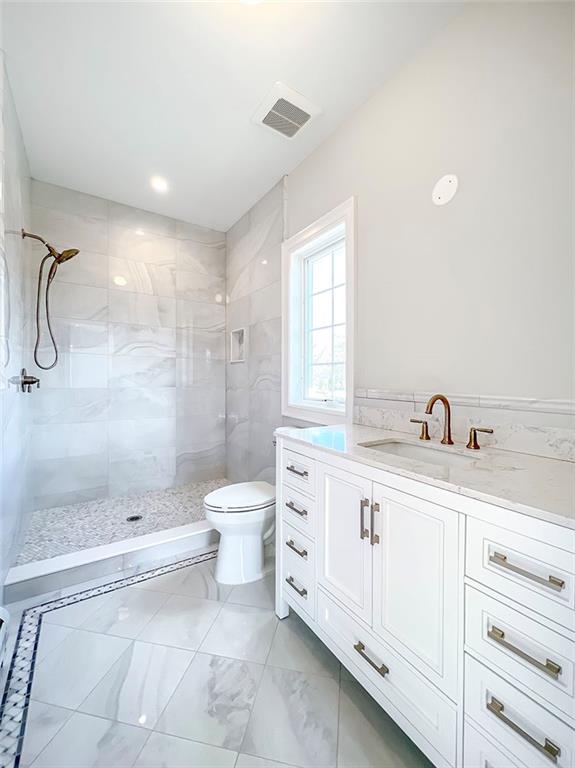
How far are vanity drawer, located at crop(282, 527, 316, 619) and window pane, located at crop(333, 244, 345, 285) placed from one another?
1544 mm

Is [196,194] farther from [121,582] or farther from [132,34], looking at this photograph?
[121,582]

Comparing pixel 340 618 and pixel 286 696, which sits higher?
pixel 340 618

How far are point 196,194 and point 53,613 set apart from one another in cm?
293

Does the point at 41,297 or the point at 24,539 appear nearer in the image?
the point at 24,539

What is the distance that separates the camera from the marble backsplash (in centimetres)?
100

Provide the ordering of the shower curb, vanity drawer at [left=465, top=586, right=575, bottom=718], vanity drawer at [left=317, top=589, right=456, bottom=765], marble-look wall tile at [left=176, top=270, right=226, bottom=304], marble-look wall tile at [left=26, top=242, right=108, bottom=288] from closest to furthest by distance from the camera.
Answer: vanity drawer at [left=465, top=586, right=575, bottom=718] → vanity drawer at [left=317, top=589, right=456, bottom=765] → the shower curb → marble-look wall tile at [left=26, top=242, right=108, bottom=288] → marble-look wall tile at [left=176, top=270, right=226, bottom=304]

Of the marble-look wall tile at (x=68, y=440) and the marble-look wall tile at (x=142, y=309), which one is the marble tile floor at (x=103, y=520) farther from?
the marble-look wall tile at (x=142, y=309)

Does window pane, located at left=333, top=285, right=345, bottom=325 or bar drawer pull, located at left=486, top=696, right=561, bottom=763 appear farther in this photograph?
window pane, located at left=333, top=285, right=345, bottom=325

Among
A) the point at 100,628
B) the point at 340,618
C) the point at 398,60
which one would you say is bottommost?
the point at 100,628

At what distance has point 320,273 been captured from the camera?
2232 mm

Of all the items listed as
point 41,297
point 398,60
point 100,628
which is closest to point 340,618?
point 100,628

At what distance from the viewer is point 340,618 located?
1.12m

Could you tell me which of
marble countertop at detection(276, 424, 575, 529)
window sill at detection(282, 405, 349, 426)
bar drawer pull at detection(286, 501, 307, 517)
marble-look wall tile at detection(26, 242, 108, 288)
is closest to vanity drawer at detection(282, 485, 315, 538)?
bar drawer pull at detection(286, 501, 307, 517)

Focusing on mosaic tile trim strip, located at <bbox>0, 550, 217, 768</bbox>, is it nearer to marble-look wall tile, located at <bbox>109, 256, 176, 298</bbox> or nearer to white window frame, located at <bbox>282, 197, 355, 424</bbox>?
white window frame, located at <bbox>282, 197, 355, 424</bbox>
